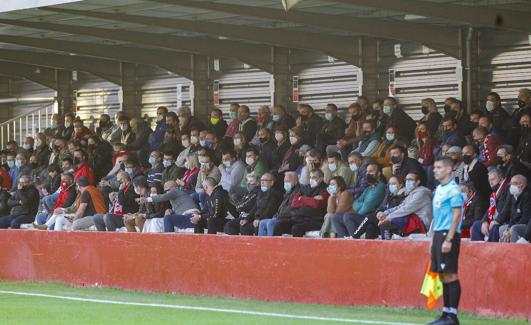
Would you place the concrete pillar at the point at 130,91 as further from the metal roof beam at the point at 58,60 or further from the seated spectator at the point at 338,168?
the seated spectator at the point at 338,168

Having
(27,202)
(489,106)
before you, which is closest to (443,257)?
(489,106)

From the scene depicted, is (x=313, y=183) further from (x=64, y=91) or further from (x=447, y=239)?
(x=64, y=91)

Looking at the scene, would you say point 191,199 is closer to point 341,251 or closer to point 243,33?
point 243,33

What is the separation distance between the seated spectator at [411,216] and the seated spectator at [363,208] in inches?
13.7

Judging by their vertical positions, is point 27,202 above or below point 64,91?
A: below

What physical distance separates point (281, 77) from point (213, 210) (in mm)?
6161

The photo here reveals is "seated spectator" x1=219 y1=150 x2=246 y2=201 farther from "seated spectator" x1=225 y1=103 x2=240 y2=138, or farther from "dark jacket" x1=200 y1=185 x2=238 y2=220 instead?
"seated spectator" x1=225 y1=103 x2=240 y2=138

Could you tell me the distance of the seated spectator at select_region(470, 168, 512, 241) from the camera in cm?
1559

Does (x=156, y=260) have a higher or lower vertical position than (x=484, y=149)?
lower

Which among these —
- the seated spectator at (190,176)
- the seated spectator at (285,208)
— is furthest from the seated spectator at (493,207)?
the seated spectator at (190,176)

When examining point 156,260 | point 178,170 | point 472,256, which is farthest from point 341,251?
point 178,170

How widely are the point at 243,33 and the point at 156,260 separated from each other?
6.88 meters

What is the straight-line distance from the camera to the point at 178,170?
22328mm

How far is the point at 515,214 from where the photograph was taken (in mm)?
15289
